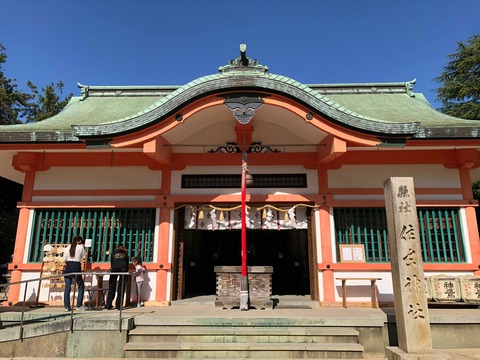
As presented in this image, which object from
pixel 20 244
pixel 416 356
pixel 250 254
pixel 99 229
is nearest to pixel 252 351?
pixel 416 356

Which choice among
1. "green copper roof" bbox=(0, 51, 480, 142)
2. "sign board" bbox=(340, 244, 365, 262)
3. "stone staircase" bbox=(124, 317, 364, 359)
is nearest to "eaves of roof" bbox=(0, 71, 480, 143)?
"green copper roof" bbox=(0, 51, 480, 142)

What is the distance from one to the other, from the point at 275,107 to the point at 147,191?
4173mm

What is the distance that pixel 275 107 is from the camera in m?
8.34

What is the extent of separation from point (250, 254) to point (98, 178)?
866cm

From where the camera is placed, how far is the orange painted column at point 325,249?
8.53 meters

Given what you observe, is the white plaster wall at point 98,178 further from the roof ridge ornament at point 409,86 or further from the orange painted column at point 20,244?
the roof ridge ornament at point 409,86

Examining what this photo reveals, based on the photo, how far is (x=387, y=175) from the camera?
9.18 meters

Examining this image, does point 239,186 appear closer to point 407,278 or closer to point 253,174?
point 253,174

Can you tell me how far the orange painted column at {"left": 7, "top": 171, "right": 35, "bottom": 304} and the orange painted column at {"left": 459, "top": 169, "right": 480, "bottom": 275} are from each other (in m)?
11.8

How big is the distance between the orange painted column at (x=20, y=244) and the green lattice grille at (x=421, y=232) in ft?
27.7

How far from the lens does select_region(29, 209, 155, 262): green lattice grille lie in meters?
9.00

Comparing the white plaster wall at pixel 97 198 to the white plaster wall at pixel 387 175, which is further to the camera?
the white plaster wall at pixel 97 198

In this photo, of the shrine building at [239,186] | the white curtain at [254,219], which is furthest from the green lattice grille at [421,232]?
the white curtain at [254,219]

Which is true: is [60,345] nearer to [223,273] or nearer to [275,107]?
[223,273]
